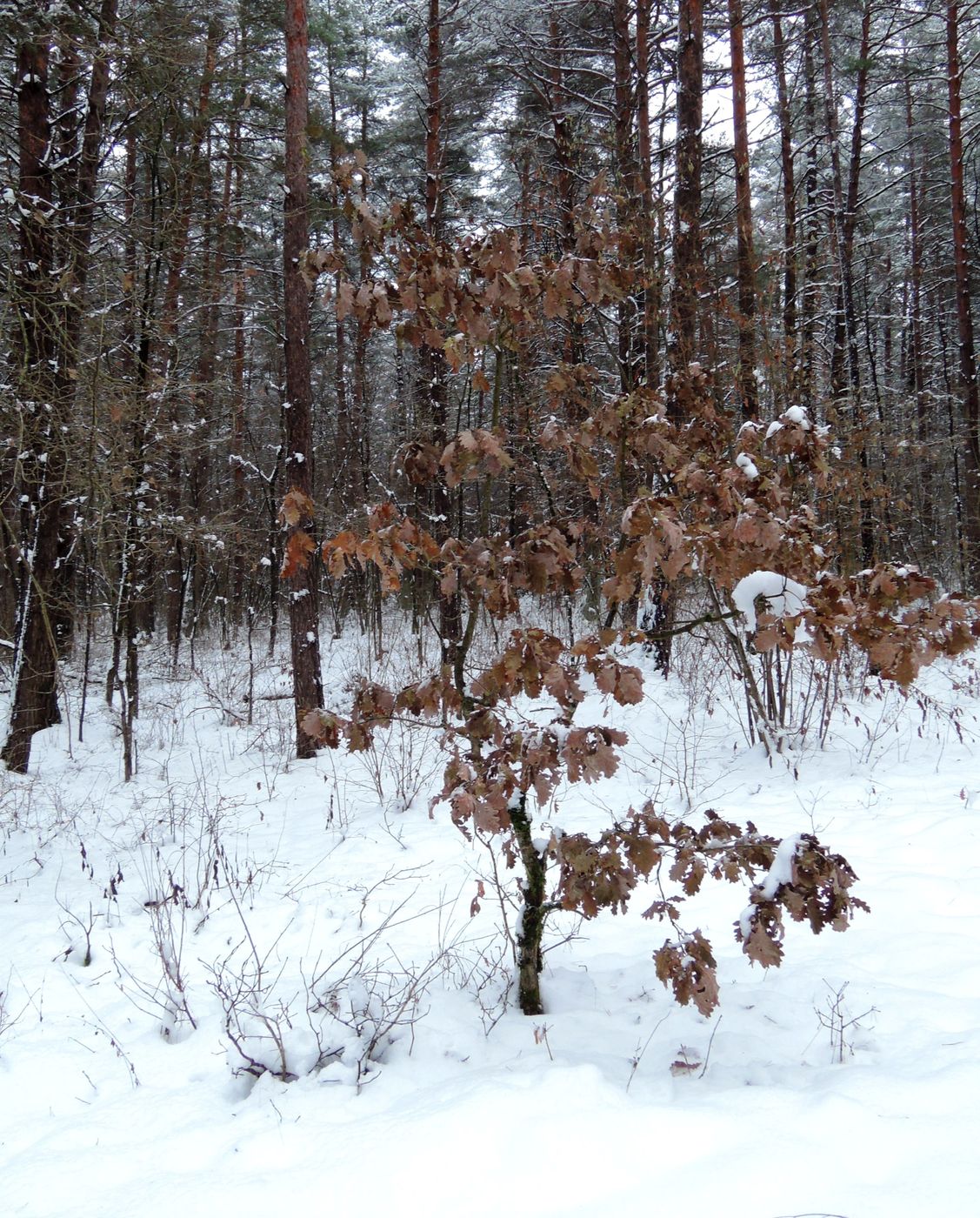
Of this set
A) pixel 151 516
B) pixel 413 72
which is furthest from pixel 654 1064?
pixel 413 72

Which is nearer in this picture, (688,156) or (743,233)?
(743,233)

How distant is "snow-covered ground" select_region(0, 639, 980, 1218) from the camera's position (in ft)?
5.98

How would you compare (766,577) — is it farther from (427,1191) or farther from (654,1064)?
(427,1191)

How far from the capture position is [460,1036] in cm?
254

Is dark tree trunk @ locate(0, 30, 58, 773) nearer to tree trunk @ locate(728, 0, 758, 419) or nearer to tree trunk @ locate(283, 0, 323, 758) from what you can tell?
tree trunk @ locate(283, 0, 323, 758)

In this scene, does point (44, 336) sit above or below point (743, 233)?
below

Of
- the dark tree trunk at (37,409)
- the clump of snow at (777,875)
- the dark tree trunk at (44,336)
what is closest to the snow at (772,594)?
the clump of snow at (777,875)

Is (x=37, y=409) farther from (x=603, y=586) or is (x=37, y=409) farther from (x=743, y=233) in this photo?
(x=743, y=233)

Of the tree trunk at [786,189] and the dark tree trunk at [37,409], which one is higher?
the tree trunk at [786,189]

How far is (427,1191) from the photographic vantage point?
71.1 inches

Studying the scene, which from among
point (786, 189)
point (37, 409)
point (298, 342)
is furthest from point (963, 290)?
point (37, 409)

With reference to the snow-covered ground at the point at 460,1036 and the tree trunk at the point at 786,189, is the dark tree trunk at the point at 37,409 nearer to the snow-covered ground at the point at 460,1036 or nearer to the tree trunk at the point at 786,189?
the snow-covered ground at the point at 460,1036

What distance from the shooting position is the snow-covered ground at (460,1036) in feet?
5.98

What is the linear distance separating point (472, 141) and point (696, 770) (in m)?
12.7
